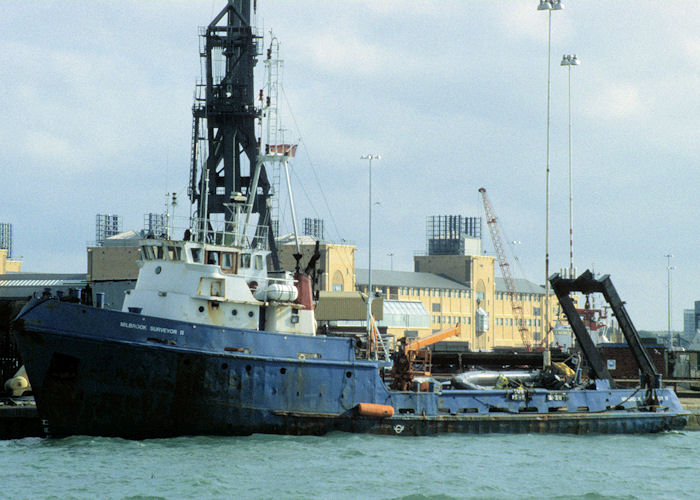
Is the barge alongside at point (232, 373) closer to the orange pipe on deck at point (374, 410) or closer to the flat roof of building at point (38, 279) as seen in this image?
the orange pipe on deck at point (374, 410)

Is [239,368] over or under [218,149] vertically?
under

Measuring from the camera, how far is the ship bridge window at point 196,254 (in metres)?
29.4

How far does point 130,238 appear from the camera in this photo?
371 ft

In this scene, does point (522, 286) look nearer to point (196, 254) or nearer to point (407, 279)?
point (407, 279)

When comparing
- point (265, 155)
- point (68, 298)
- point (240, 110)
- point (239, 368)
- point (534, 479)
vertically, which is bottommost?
point (534, 479)

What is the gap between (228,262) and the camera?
98.3ft

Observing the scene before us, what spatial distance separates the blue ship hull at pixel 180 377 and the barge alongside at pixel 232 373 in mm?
31

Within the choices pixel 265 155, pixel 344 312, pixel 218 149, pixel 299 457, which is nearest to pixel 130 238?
pixel 344 312

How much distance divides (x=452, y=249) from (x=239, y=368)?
131 metres

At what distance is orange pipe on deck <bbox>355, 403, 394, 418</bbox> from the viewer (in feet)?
97.0

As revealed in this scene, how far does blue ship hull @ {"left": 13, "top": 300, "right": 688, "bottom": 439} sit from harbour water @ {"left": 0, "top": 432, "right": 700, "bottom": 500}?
1.73ft

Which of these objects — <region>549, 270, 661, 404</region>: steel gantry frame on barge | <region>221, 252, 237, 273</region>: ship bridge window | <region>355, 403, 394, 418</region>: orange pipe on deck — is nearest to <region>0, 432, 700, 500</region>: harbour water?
<region>355, 403, 394, 418</region>: orange pipe on deck

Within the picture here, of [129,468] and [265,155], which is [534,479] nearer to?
[129,468]

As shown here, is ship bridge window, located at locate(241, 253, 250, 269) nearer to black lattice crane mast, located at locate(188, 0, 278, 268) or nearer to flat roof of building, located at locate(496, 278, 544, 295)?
black lattice crane mast, located at locate(188, 0, 278, 268)
